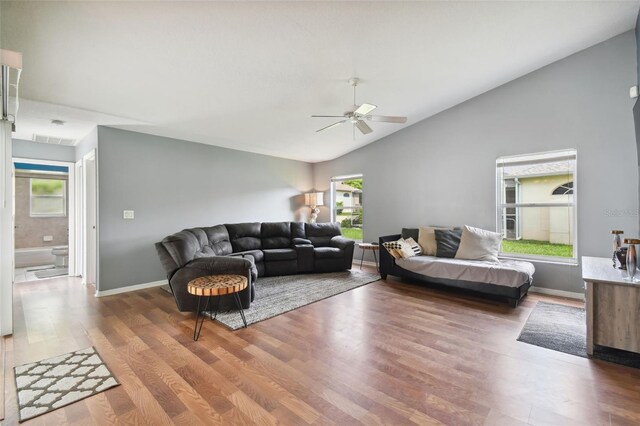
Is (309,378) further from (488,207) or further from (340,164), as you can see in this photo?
(340,164)

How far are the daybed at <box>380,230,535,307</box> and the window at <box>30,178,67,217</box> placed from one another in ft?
28.2

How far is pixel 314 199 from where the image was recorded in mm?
7145

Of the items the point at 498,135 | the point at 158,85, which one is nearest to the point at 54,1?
the point at 158,85

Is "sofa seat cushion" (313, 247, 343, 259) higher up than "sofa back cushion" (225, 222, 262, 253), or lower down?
lower down

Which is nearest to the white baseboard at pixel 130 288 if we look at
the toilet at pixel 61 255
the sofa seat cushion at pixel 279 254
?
the sofa seat cushion at pixel 279 254

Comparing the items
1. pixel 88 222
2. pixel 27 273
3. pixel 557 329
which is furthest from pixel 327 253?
pixel 27 273

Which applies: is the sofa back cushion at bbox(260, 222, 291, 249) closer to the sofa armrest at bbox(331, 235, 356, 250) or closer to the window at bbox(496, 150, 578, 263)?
the sofa armrest at bbox(331, 235, 356, 250)

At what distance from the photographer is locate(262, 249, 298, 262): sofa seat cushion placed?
5.16 meters

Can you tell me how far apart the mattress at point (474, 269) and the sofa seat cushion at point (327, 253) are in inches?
50.5

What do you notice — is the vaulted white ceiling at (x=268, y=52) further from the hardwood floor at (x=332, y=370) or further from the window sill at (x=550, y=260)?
the window sill at (x=550, y=260)

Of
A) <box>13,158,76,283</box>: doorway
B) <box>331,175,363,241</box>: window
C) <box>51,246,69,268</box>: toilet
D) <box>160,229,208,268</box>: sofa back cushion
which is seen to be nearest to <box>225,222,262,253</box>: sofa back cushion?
<box>160,229,208,268</box>: sofa back cushion

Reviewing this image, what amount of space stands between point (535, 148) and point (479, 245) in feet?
5.51

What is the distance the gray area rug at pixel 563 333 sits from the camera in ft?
7.86

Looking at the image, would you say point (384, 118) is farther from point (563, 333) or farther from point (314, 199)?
point (314, 199)
